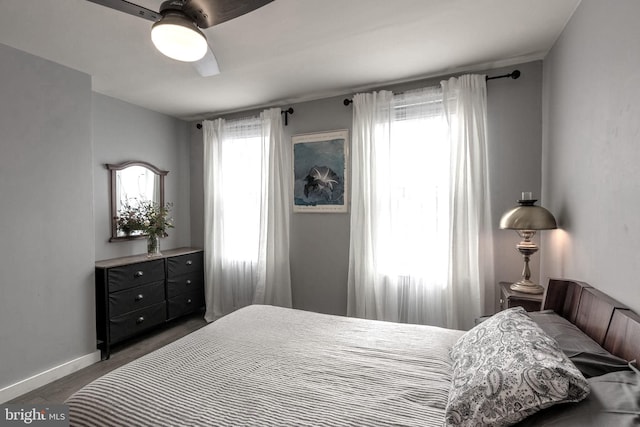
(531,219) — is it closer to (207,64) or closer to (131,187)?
(207,64)

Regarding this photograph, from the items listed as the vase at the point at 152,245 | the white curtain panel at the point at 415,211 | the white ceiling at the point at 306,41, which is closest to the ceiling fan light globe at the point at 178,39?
the white ceiling at the point at 306,41

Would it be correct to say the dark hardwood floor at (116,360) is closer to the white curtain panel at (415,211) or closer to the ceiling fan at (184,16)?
the white curtain panel at (415,211)

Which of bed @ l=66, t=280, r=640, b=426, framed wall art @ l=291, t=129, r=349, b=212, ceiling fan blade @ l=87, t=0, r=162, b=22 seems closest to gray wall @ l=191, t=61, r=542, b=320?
framed wall art @ l=291, t=129, r=349, b=212

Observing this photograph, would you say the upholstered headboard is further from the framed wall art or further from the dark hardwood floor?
the dark hardwood floor

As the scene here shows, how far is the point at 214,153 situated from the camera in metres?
3.88

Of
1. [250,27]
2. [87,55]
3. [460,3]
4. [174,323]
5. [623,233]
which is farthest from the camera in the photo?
[174,323]

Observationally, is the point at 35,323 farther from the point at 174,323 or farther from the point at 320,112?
the point at 320,112

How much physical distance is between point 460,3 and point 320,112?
1791 mm

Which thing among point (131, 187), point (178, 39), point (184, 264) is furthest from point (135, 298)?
point (178, 39)

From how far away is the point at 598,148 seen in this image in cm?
156

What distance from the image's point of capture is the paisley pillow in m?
0.88

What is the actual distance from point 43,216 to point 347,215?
2.66 m

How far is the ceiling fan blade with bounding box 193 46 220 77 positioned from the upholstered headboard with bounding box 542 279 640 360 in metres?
2.35

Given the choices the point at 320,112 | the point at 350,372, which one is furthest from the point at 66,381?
the point at 320,112
